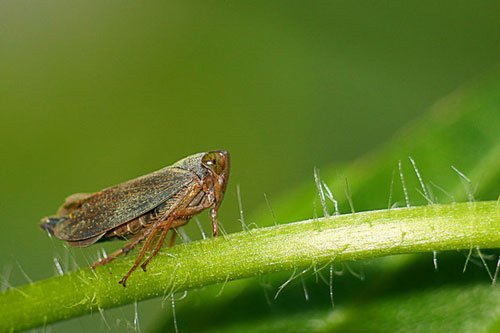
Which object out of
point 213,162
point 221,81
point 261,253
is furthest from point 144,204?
point 221,81

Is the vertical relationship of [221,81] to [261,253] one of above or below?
below

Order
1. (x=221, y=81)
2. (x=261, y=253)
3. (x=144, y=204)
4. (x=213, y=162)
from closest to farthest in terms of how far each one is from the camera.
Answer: (x=261, y=253)
(x=144, y=204)
(x=213, y=162)
(x=221, y=81)

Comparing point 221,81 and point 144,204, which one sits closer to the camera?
point 144,204

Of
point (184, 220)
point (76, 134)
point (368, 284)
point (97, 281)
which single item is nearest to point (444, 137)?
point (368, 284)

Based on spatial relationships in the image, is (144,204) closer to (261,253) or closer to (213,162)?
(213,162)

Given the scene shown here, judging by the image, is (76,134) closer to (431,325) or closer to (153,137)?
(153,137)

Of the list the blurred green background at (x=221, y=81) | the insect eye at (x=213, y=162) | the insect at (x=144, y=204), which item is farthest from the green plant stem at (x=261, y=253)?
the blurred green background at (x=221, y=81)

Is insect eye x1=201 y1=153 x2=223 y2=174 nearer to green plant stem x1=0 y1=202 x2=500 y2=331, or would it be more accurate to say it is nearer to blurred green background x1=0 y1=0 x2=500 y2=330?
green plant stem x1=0 y1=202 x2=500 y2=331

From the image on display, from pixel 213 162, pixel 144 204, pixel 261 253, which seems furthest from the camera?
pixel 213 162
